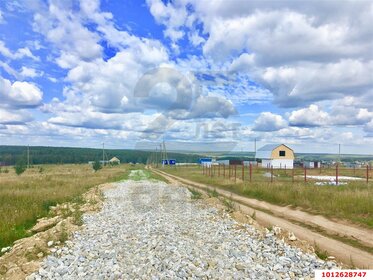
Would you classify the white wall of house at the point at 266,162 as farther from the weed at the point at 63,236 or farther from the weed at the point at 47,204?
the weed at the point at 63,236

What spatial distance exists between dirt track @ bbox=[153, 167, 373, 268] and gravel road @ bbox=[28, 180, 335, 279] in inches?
54.5

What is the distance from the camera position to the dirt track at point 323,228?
1036cm

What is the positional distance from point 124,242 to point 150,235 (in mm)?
1206

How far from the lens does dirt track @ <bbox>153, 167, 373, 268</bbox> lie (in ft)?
34.0

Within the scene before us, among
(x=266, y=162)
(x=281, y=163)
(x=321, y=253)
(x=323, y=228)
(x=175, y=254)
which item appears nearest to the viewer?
(x=175, y=254)

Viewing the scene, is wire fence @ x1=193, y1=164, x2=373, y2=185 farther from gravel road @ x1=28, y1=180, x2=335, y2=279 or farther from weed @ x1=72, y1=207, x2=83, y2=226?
gravel road @ x1=28, y1=180, x2=335, y2=279

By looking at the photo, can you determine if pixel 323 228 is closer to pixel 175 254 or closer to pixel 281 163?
pixel 175 254

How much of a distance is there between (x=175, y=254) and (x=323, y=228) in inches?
289

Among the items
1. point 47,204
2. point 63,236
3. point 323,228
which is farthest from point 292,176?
point 63,236

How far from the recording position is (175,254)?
407 inches

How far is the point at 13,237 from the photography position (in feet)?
44.8

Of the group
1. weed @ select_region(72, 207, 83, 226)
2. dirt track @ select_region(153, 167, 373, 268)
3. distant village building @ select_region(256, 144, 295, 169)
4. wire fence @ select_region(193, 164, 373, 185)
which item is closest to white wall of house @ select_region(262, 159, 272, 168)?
distant village building @ select_region(256, 144, 295, 169)

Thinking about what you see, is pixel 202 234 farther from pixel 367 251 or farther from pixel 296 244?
pixel 367 251

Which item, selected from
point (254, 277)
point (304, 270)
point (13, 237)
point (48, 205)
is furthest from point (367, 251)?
point (48, 205)
